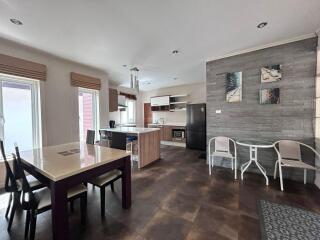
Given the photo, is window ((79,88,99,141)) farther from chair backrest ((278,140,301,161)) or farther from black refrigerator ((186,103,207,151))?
chair backrest ((278,140,301,161))

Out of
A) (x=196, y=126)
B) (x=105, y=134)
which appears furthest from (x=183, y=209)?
(x=196, y=126)

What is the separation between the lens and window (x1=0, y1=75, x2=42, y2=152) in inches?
109

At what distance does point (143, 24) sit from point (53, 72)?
2487 mm

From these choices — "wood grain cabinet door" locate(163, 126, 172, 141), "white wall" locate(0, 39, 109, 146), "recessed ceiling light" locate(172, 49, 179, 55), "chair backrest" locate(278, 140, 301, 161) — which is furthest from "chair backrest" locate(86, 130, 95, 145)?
"wood grain cabinet door" locate(163, 126, 172, 141)

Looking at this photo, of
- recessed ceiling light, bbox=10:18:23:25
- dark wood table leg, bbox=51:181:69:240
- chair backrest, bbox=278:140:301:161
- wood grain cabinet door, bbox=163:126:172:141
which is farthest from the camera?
wood grain cabinet door, bbox=163:126:172:141

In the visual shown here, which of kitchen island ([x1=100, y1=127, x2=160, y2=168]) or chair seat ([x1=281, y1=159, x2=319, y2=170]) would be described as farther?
kitchen island ([x1=100, y1=127, x2=160, y2=168])

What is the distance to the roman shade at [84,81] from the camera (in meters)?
3.65

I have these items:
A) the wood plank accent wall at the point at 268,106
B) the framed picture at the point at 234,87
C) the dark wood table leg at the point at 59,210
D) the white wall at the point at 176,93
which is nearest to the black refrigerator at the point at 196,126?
the white wall at the point at 176,93

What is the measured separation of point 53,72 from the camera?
331cm

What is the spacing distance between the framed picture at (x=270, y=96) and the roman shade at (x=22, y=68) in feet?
15.0

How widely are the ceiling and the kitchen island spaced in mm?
1781

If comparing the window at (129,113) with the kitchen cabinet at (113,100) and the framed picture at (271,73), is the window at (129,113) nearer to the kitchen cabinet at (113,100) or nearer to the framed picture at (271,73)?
the kitchen cabinet at (113,100)

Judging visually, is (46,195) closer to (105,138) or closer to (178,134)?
(105,138)

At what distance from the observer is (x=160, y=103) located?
22.1ft
